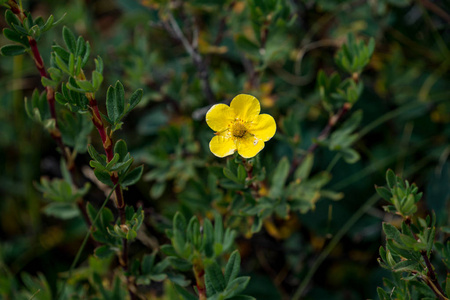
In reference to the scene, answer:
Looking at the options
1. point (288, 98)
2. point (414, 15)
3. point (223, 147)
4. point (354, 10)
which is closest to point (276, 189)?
point (223, 147)

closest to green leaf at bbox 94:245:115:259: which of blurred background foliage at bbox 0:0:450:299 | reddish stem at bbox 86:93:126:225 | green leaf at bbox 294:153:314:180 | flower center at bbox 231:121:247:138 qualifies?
reddish stem at bbox 86:93:126:225

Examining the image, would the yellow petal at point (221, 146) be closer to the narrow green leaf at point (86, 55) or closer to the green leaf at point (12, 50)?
the narrow green leaf at point (86, 55)

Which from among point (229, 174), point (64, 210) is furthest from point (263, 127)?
point (64, 210)

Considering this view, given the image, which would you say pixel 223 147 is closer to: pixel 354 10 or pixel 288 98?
pixel 288 98

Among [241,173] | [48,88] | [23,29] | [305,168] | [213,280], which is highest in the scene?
[23,29]

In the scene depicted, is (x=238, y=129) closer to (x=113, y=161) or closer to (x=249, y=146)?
(x=249, y=146)

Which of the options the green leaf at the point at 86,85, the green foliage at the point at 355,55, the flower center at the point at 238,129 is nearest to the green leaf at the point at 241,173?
the flower center at the point at 238,129
